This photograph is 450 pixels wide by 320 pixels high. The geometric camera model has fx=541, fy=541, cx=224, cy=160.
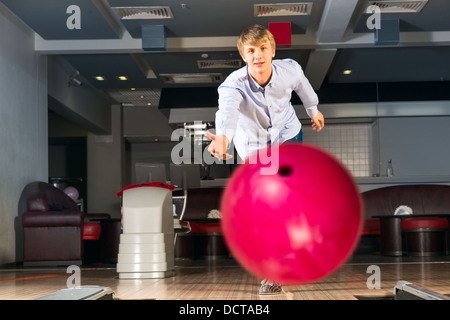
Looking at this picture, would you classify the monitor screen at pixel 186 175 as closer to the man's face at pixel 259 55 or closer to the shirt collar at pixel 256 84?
the shirt collar at pixel 256 84

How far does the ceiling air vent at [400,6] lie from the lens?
6293 mm

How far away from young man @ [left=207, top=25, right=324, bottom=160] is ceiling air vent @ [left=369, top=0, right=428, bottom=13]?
4066 mm

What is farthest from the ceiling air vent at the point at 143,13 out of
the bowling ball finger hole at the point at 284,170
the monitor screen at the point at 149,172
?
the bowling ball finger hole at the point at 284,170

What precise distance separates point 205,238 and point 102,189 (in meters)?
5.96

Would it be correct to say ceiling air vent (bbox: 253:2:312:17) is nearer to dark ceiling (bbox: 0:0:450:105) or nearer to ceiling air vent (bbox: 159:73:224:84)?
dark ceiling (bbox: 0:0:450:105)

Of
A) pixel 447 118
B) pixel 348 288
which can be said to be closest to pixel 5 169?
pixel 348 288

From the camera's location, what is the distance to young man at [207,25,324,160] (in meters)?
2.27

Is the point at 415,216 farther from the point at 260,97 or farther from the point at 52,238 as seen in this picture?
the point at 260,97

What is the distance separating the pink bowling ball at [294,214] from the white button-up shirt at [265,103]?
117 cm

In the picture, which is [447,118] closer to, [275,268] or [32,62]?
[32,62]

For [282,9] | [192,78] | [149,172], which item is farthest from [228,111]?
[192,78]

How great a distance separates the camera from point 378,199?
931 cm

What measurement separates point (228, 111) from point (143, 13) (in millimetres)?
4608

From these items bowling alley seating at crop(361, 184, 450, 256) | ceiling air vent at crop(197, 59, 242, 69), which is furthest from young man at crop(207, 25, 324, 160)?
ceiling air vent at crop(197, 59, 242, 69)
